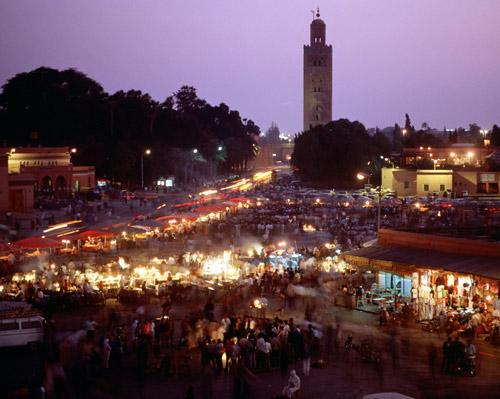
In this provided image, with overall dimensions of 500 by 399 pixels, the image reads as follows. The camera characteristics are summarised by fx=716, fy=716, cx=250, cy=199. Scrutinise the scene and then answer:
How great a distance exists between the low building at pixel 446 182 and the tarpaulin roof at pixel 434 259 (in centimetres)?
3568

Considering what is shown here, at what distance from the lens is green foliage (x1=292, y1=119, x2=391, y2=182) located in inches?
3051

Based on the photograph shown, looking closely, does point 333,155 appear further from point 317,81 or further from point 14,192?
point 317,81

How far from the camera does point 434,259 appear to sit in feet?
55.6

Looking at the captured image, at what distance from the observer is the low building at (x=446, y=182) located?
5516 cm

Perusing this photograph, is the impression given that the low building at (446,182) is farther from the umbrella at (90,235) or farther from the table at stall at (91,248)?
the umbrella at (90,235)

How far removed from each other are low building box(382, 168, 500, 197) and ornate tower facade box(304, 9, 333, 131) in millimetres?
62836

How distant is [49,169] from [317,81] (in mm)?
78740

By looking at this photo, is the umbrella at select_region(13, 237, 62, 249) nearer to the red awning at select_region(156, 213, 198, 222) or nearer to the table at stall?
the table at stall

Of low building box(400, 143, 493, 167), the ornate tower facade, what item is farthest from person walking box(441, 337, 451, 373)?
the ornate tower facade

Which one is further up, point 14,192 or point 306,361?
point 14,192

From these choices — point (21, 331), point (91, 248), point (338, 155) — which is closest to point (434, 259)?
point (21, 331)

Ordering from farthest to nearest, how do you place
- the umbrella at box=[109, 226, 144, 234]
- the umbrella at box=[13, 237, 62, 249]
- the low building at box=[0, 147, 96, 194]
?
1. the low building at box=[0, 147, 96, 194]
2. the umbrella at box=[109, 226, 144, 234]
3. the umbrella at box=[13, 237, 62, 249]

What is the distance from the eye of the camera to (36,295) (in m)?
17.8

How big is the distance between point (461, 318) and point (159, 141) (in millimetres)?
66195
